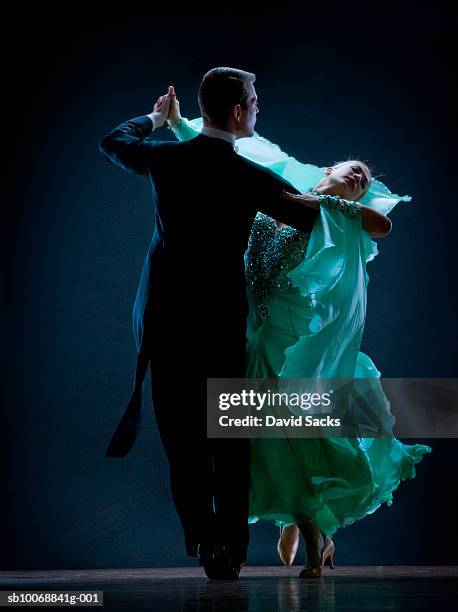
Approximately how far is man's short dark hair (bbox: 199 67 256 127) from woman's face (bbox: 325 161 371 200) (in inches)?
16.0

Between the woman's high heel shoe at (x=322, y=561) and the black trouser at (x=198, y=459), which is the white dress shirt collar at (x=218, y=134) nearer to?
the black trouser at (x=198, y=459)

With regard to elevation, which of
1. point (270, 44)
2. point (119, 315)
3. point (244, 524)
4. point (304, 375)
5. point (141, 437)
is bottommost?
point (244, 524)

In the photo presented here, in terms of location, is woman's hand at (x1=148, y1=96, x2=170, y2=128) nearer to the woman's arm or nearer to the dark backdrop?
the woman's arm

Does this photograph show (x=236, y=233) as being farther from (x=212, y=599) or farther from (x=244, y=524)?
(x=212, y=599)

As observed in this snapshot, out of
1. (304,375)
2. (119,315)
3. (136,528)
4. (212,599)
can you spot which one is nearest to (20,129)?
(119,315)

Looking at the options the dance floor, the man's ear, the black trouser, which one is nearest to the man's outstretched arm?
the man's ear

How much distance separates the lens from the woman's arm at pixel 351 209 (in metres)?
2.91

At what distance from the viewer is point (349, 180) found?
3.23m

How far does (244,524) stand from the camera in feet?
9.36

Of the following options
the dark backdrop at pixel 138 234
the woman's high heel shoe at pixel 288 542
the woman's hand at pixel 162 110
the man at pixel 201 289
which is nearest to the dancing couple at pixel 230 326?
the man at pixel 201 289

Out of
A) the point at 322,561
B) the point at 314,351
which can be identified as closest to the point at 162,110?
the point at 314,351

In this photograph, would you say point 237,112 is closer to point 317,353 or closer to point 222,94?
point 222,94

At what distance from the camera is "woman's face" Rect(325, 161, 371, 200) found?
3219 millimetres

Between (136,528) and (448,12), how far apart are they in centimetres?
264
